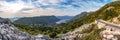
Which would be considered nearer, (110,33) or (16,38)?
(16,38)

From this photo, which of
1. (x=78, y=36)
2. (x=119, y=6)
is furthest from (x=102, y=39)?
(x=119, y=6)

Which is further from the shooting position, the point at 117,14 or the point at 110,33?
the point at 117,14

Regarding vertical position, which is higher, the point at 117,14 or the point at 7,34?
the point at 7,34

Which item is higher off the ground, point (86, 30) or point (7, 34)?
point (7, 34)

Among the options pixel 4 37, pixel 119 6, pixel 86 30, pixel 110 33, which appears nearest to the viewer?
pixel 4 37

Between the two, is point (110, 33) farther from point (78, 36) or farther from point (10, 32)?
point (78, 36)

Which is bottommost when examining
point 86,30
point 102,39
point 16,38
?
point 86,30

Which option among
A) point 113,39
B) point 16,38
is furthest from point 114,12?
point 16,38

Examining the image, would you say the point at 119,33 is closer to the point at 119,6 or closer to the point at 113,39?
the point at 113,39

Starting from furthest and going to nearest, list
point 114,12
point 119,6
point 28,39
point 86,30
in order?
point 119,6, point 114,12, point 86,30, point 28,39
